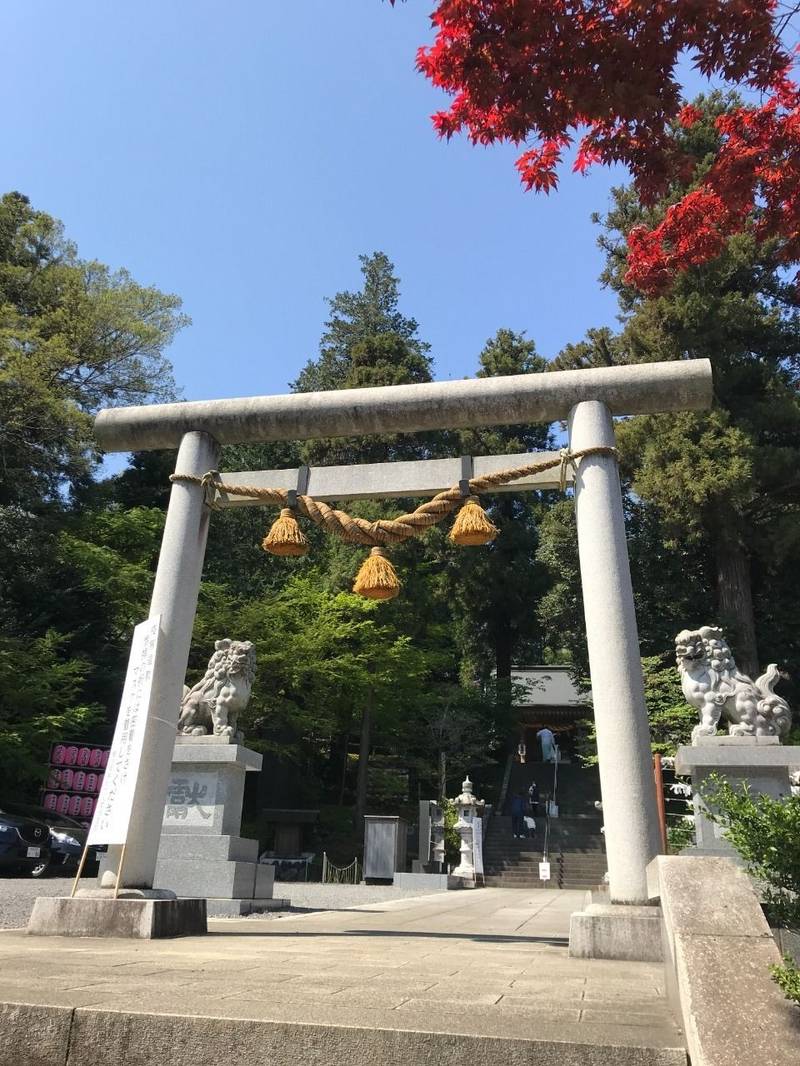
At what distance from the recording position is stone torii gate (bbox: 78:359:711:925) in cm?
507

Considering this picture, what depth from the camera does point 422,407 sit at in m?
6.11

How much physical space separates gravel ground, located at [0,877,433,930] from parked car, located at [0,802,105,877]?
0.31 meters

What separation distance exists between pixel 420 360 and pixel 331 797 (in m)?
16.2

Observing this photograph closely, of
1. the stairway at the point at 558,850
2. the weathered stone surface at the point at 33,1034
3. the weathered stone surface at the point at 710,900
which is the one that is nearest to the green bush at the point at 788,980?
the weathered stone surface at the point at 710,900

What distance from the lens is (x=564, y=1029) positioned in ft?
7.34

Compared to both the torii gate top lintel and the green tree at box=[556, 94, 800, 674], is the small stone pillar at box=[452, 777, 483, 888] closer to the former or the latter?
the green tree at box=[556, 94, 800, 674]

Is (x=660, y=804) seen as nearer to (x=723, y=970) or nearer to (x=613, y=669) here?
(x=613, y=669)

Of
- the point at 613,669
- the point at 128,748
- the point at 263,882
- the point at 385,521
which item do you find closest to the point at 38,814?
the point at 263,882

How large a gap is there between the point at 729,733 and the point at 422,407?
416 centimetres

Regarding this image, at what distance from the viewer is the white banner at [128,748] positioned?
17.1 feet

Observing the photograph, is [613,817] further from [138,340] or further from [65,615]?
[138,340]

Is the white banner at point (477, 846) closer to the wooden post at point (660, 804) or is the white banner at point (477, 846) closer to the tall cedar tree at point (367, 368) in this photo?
the tall cedar tree at point (367, 368)

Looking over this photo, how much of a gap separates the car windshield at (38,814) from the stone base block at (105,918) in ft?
35.7

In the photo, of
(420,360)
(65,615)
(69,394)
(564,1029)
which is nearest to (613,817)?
(564,1029)
